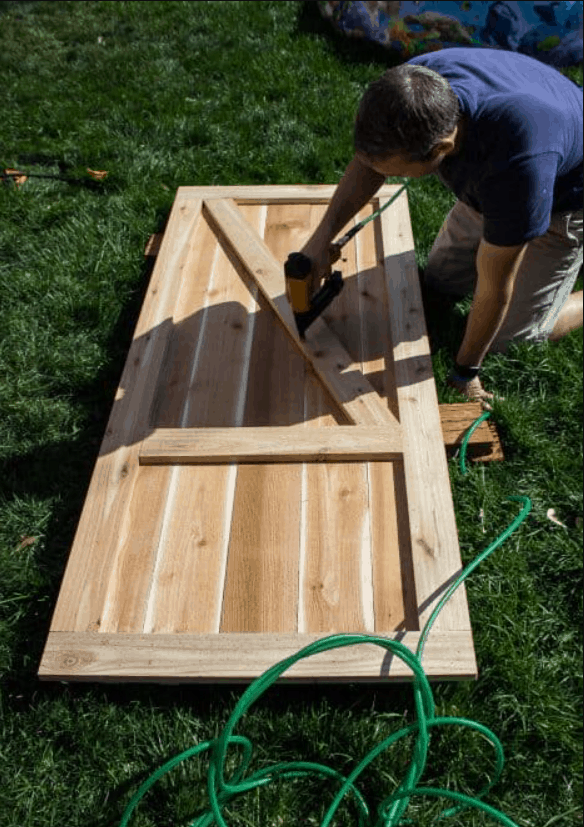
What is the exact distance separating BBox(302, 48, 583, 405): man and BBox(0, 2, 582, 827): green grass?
47 centimetres

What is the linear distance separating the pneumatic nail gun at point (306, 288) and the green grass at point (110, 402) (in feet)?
2.46

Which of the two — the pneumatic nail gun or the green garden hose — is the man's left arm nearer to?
the pneumatic nail gun

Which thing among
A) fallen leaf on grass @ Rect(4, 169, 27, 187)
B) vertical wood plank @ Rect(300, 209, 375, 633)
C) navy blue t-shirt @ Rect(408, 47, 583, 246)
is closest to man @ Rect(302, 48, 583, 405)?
navy blue t-shirt @ Rect(408, 47, 583, 246)

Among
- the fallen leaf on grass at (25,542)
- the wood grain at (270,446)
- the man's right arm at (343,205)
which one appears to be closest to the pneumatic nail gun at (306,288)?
the man's right arm at (343,205)

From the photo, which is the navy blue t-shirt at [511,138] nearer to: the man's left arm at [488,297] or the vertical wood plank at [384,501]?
the man's left arm at [488,297]

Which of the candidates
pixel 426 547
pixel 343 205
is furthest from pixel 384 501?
pixel 343 205

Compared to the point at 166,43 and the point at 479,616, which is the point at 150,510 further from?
the point at 166,43

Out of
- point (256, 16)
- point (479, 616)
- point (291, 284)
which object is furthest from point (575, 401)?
point (256, 16)

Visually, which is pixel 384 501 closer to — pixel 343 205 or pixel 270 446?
pixel 270 446

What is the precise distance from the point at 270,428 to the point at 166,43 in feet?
13.3

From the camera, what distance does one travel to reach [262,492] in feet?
8.58

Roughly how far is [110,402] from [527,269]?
1932 mm

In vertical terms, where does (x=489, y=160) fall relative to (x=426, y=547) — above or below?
above

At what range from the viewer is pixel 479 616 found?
2.56 meters
